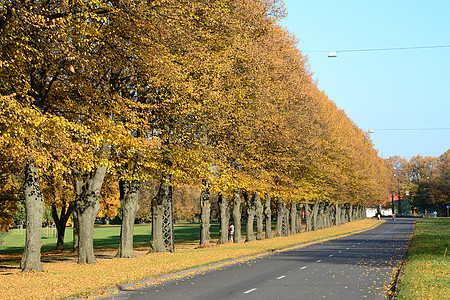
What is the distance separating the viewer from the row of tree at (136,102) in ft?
61.4

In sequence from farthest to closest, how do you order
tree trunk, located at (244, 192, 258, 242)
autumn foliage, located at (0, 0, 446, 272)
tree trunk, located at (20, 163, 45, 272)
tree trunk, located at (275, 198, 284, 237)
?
tree trunk, located at (275, 198, 284, 237) → tree trunk, located at (244, 192, 258, 242) → tree trunk, located at (20, 163, 45, 272) → autumn foliage, located at (0, 0, 446, 272)

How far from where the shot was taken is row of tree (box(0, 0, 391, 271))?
61.4 ft

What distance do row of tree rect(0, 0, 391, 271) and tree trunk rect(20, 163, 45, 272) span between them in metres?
0.04

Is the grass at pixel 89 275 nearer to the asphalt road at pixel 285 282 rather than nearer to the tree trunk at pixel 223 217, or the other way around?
the asphalt road at pixel 285 282

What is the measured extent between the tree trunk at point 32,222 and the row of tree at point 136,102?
38 millimetres

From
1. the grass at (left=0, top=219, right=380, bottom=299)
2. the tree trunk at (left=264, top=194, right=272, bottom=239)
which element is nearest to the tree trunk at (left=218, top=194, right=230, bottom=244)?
the grass at (left=0, top=219, right=380, bottom=299)

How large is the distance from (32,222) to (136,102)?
7280 millimetres

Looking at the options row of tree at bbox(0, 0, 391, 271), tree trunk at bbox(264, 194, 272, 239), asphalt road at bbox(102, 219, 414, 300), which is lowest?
asphalt road at bbox(102, 219, 414, 300)

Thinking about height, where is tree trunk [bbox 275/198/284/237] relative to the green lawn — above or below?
above

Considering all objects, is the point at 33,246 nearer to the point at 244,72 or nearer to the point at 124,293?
the point at 124,293

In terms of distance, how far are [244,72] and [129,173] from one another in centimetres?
1060

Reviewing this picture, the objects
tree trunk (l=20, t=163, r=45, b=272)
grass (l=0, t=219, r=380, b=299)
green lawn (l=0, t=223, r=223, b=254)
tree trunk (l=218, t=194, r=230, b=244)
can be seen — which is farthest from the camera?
green lawn (l=0, t=223, r=223, b=254)

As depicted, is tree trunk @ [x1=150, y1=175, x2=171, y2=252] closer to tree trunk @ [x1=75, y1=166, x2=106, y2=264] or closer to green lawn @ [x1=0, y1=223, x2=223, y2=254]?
tree trunk @ [x1=75, y1=166, x2=106, y2=264]

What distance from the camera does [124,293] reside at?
53.4 feet
